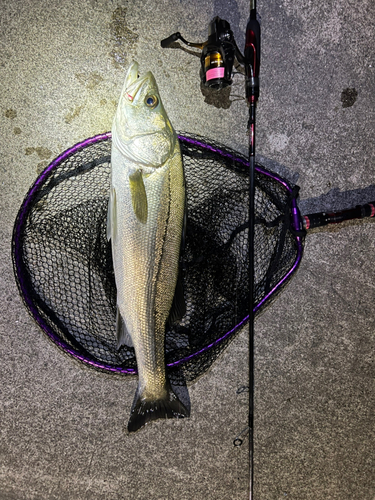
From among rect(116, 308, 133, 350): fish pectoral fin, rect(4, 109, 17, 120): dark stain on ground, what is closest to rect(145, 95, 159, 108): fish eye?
rect(4, 109, 17, 120): dark stain on ground

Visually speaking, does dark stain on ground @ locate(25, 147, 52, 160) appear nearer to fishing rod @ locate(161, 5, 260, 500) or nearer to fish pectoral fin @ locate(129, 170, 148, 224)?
fish pectoral fin @ locate(129, 170, 148, 224)

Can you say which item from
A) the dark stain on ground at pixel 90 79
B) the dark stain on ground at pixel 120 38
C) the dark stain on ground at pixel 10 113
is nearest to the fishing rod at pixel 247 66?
the dark stain on ground at pixel 120 38

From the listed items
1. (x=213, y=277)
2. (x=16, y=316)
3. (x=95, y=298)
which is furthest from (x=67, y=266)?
(x=213, y=277)

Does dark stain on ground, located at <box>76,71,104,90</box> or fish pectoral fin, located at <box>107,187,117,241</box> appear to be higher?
dark stain on ground, located at <box>76,71,104,90</box>

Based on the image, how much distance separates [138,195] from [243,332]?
120 cm

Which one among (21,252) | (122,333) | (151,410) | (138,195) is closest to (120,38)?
(138,195)

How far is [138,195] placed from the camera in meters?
1.55

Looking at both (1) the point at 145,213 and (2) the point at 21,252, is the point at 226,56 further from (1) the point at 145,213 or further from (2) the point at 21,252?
(2) the point at 21,252

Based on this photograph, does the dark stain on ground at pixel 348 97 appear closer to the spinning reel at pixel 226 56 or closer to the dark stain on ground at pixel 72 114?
the spinning reel at pixel 226 56

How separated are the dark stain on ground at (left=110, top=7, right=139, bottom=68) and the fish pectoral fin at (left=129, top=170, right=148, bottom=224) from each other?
3.02 feet

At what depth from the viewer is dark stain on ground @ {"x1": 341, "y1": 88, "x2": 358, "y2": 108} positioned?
84.0 inches

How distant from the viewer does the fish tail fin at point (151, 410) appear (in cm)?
175

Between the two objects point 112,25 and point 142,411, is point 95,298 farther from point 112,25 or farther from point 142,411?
point 112,25

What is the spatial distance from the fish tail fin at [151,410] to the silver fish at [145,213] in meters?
0.17
